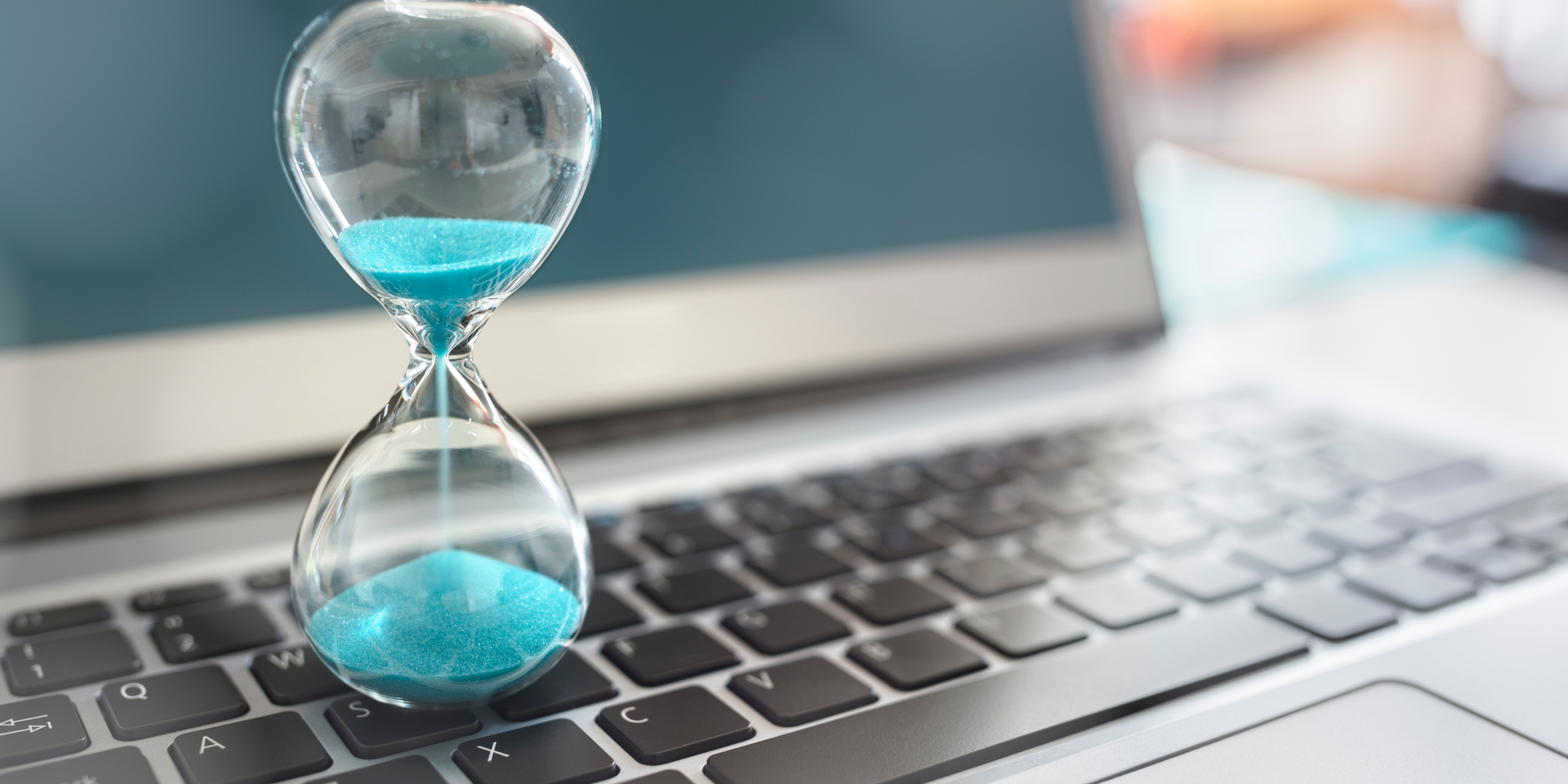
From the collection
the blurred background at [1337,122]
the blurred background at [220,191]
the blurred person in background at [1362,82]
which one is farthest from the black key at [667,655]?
the blurred person in background at [1362,82]

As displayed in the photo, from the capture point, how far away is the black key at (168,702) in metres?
0.31

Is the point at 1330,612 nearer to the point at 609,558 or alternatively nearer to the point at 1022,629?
the point at 1022,629

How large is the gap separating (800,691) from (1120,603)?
5.4 inches

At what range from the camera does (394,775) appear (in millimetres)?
297

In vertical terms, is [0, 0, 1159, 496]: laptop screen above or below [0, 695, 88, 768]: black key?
above

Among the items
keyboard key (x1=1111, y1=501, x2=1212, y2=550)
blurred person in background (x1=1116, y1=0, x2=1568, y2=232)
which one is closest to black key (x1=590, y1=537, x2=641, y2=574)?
keyboard key (x1=1111, y1=501, x2=1212, y2=550)

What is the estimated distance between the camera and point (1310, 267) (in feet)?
5.00

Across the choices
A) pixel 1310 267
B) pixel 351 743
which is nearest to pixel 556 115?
pixel 351 743

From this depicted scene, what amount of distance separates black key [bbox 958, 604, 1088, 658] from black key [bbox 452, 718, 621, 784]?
14 cm

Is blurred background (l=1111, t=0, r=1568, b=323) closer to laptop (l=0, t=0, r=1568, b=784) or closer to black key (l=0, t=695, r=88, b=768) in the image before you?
laptop (l=0, t=0, r=1568, b=784)

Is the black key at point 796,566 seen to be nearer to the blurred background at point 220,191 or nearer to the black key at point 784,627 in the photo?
the black key at point 784,627

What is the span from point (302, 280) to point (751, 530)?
0.74 feet

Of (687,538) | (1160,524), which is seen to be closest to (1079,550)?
A: (1160,524)

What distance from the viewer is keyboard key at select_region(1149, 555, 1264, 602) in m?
0.43
